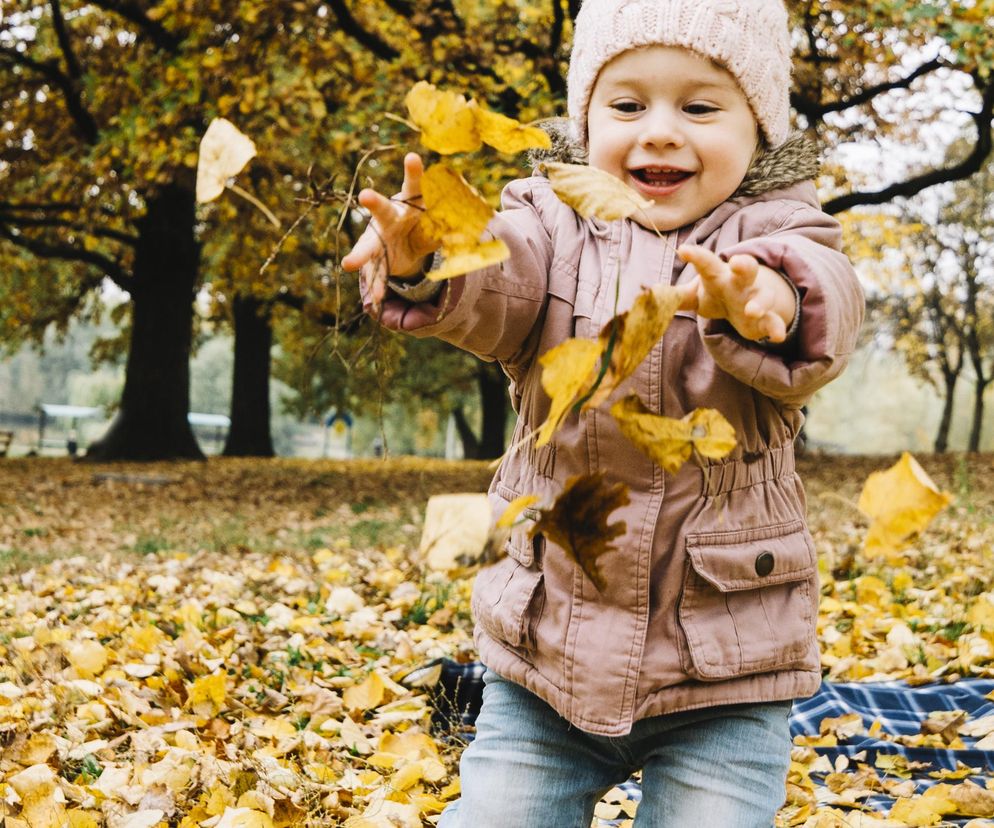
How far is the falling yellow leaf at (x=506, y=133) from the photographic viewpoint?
1.19 m

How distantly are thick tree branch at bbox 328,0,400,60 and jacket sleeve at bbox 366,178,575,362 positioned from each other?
21.9 feet

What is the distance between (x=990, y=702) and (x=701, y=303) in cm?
211

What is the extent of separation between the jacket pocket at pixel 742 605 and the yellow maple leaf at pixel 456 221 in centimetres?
60

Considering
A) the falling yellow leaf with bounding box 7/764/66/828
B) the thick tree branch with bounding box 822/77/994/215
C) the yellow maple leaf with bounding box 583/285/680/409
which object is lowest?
the falling yellow leaf with bounding box 7/764/66/828

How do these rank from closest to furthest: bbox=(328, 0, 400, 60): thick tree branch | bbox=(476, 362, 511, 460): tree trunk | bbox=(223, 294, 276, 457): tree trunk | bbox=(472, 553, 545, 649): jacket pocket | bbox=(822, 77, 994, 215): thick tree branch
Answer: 1. bbox=(472, 553, 545, 649): jacket pocket
2. bbox=(328, 0, 400, 60): thick tree branch
3. bbox=(822, 77, 994, 215): thick tree branch
4. bbox=(223, 294, 276, 457): tree trunk
5. bbox=(476, 362, 511, 460): tree trunk

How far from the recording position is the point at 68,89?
10359mm

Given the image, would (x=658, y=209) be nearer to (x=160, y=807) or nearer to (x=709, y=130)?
(x=709, y=130)

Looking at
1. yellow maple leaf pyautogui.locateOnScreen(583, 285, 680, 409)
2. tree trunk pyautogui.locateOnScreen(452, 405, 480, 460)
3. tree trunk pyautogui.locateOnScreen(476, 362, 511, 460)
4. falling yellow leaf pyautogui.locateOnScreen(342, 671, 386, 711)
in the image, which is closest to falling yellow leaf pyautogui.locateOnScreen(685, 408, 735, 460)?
yellow maple leaf pyautogui.locateOnScreen(583, 285, 680, 409)

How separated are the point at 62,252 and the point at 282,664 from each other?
10.8 meters

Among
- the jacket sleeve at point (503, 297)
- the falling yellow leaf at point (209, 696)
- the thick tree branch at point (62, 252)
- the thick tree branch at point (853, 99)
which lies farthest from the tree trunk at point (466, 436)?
the jacket sleeve at point (503, 297)

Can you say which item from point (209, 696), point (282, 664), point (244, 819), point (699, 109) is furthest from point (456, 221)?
point (282, 664)

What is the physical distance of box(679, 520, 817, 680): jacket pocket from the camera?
59.1 inches

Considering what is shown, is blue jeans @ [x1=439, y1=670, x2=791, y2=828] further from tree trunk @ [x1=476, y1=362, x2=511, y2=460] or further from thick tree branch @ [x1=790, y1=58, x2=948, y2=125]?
tree trunk @ [x1=476, y1=362, x2=511, y2=460]

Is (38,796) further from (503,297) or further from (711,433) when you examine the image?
(711,433)
